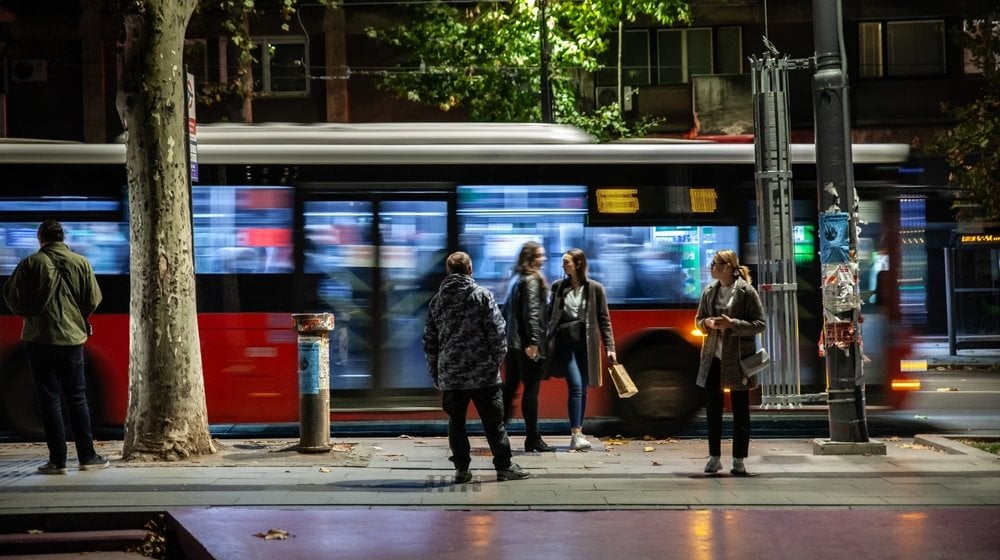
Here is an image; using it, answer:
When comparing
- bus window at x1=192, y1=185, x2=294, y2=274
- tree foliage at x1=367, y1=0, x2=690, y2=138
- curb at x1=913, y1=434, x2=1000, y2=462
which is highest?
tree foliage at x1=367, y1=0, x2=690, y2=138

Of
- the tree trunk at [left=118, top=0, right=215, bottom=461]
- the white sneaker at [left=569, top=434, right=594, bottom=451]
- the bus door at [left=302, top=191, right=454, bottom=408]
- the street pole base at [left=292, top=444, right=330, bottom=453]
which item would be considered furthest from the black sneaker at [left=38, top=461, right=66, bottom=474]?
the white sneaker at [left=569, top=434, right=594, bottom=451]

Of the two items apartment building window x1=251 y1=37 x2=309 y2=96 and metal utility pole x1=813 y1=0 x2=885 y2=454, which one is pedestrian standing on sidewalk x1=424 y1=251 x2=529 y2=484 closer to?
metal utility pole x1=813 y1=0 x2=885 y2=454

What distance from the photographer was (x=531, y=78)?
2309 centimetres

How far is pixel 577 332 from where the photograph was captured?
11227mm

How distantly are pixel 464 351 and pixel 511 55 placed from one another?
47.2ft

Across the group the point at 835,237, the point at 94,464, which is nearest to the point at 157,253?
the point at 94,464

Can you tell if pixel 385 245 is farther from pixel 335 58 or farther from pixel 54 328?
pixel 335 58

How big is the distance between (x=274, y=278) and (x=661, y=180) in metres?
4.15

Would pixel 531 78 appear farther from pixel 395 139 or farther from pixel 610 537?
pixel 610 537

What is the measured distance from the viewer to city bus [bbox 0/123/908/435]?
41.8 feet

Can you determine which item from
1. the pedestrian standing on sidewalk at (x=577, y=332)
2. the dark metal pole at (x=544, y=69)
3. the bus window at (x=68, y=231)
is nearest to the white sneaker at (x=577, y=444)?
the pedestrian standing on sidewalk at (x=577, y=332)

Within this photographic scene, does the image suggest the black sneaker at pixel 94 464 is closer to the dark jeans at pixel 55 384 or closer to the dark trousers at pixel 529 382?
the dark jeans at pixel 55 384

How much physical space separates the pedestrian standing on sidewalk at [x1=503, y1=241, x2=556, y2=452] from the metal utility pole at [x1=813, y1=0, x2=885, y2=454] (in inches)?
97.6

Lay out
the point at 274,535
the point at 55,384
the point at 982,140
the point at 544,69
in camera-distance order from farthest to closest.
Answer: the point at 982,140
the point at 544,69
the point at 55,384
the point at 274,535
